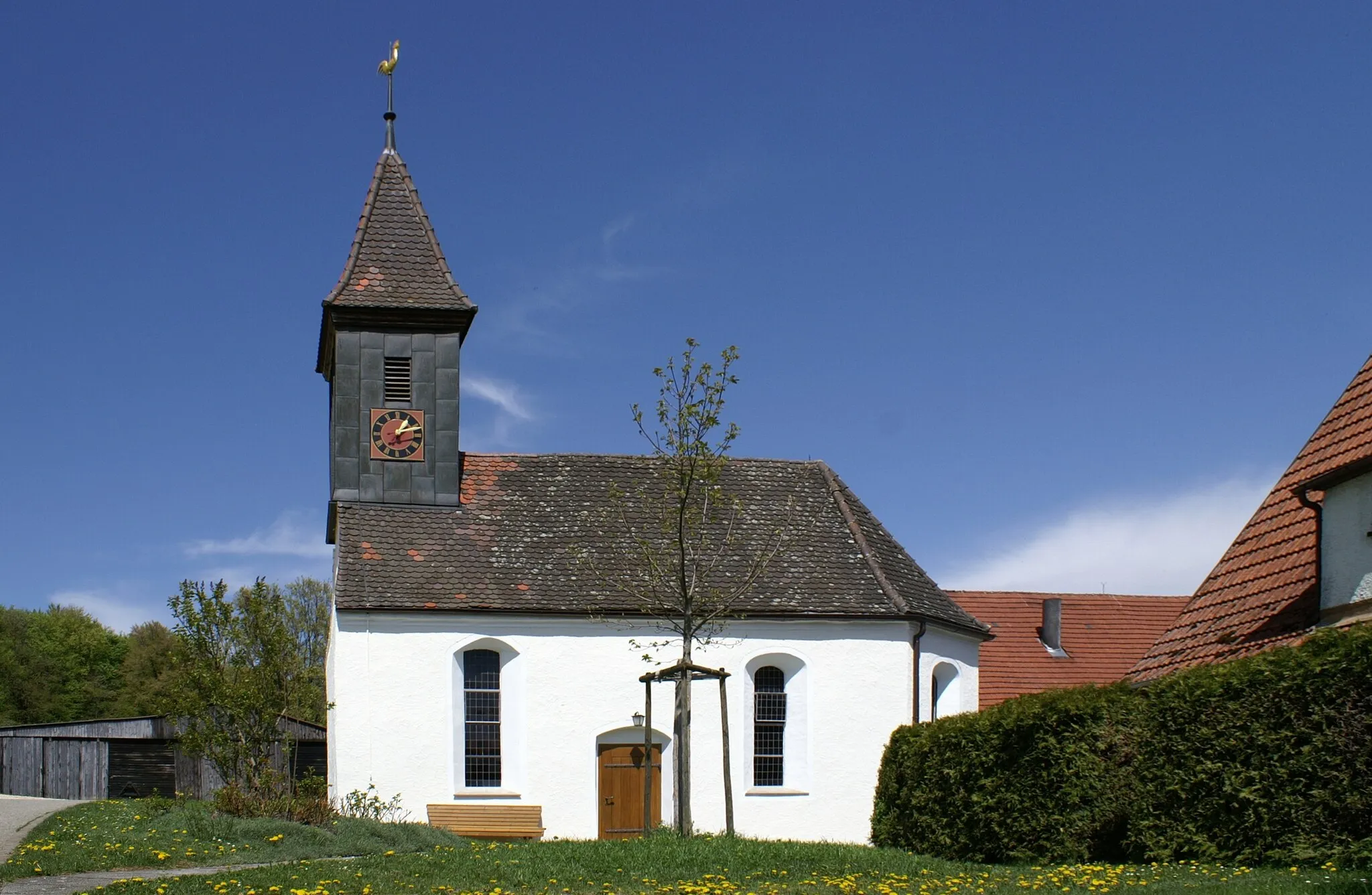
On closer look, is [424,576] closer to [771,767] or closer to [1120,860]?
[771,767]

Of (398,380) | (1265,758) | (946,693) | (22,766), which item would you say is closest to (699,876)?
(1265,758)

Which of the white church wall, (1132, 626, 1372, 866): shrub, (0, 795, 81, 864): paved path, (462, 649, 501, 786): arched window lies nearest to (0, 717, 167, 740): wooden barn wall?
(0, 795, 81, 864): paved path

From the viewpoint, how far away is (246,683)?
72.8ft

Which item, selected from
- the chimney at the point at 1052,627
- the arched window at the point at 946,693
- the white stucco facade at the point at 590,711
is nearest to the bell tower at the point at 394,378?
the white stucco facade at the point at 590,711

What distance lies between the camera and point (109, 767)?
1319 inches

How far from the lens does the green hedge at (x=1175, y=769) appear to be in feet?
39.2

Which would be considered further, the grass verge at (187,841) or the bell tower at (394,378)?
the bell tower at (394,378)

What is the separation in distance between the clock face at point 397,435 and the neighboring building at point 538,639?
37 millimetres

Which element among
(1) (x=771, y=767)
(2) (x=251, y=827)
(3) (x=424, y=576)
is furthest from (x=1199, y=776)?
(3) (x=424, y=576)

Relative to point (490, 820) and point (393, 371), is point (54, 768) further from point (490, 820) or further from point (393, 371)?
point (490, 820)

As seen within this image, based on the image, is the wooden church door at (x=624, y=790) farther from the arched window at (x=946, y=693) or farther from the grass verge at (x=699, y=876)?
the grass verge at (x=699, y=876)

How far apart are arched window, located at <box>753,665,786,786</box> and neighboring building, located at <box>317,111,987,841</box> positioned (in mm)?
29

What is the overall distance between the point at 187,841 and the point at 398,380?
11739mm

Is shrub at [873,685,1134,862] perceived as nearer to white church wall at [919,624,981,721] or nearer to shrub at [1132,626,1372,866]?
shrub at [1132,626,1372,866]
